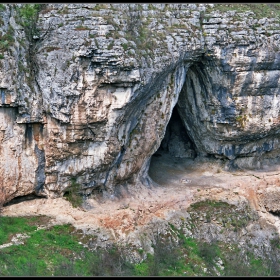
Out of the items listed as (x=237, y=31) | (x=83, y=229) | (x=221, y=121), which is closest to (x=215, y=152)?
(x=221, y=121)

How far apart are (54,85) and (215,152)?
10848 millimetres

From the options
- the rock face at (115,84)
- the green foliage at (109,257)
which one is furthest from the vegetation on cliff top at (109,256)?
the rock face at (115,84)

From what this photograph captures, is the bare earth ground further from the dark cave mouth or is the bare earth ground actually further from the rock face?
the rock face

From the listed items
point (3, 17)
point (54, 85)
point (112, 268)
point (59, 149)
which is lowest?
point (112, 268)

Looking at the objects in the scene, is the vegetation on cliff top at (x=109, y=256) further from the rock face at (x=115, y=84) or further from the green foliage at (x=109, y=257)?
the rock face at (x=115, y=84)

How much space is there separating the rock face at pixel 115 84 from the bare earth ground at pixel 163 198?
69 cm

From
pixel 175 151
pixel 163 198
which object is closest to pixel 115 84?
pixel 163 198

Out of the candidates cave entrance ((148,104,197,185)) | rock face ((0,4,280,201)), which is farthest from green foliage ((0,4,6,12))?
cave entrance ((148,104,197,185))

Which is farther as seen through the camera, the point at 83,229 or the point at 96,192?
the point at 96,192

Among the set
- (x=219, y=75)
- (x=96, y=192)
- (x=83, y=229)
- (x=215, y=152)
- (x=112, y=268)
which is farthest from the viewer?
(x=215, y=152)

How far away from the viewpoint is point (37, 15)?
869 inches

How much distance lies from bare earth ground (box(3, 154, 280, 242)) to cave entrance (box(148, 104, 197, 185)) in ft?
0.18

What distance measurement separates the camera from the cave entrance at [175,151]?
29.7 metres

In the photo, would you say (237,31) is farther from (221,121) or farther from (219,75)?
(221,121)
